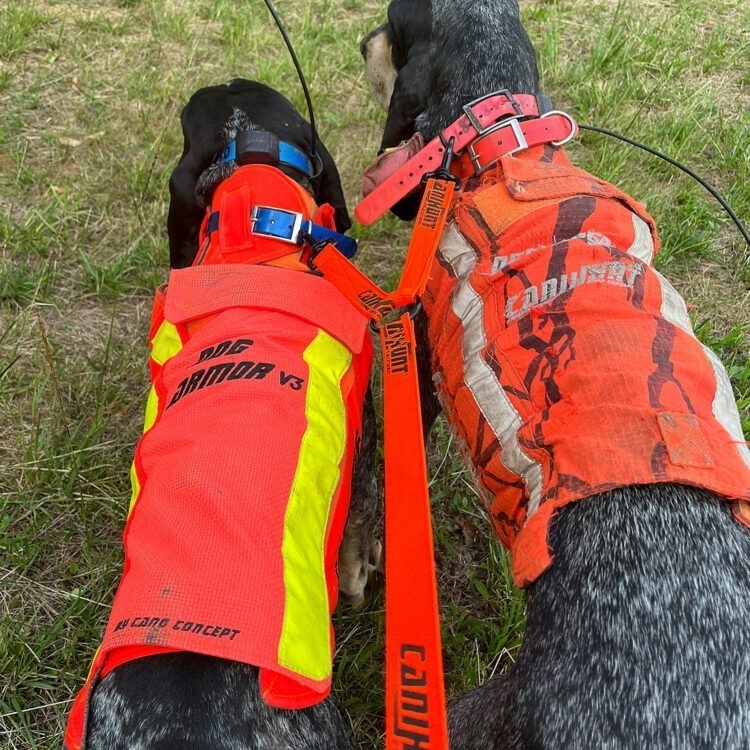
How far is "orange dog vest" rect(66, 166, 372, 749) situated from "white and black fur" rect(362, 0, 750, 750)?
0.55m

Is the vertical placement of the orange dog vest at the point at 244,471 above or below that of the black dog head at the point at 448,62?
below

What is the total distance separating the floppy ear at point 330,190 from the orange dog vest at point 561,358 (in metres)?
1.00

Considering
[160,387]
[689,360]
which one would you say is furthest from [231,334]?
[689,360]

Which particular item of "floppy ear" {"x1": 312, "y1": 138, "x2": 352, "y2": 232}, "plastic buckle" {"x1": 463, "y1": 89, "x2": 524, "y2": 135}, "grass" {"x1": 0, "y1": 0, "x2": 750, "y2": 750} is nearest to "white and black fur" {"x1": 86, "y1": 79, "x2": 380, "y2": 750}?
"grass" {"x1": 0, "y1": 0, "x2": 750, "y2": 750}

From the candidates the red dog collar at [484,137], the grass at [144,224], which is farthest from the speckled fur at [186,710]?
the red dog collar at [484,137]

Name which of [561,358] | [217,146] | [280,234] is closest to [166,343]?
[280,234]

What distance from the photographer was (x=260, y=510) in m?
1.85

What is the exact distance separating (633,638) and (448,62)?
2.57m

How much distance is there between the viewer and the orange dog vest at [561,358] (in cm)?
178

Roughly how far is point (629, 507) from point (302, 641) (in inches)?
37.0

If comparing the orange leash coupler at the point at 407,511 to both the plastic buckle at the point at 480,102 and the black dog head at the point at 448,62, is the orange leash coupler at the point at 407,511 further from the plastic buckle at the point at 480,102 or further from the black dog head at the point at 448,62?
the black dog head at the point at 448,62

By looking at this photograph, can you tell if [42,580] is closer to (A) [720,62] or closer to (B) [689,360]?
(B) [689,360]

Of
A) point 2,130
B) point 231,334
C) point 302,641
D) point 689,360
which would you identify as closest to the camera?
point 302,641

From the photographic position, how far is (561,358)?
2.00 m
